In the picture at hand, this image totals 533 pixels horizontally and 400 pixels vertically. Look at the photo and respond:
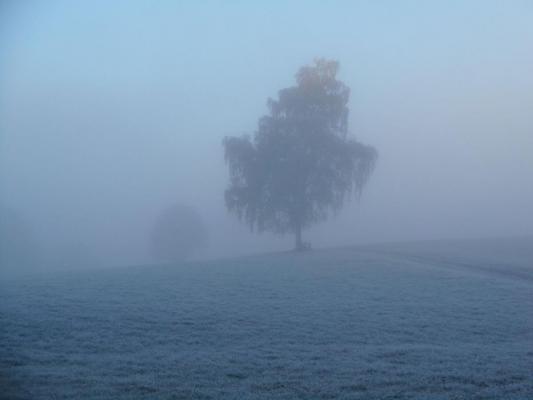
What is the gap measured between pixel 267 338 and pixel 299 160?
2333cm

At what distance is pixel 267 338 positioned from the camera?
13.5m

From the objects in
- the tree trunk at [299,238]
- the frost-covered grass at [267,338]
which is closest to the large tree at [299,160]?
the tree trunk at [299,238]

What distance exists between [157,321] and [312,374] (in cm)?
541

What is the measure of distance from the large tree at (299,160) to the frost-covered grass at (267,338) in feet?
41.9

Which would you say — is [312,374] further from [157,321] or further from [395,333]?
[157,321]

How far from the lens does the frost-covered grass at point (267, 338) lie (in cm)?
992

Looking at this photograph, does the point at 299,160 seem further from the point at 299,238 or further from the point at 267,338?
the point at 267,338

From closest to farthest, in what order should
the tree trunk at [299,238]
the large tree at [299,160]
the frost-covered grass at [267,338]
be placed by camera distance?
1. the frost-covered grass at [267,338]
2. the large tree at [299,160]
3. the tree trunk at [299,238]

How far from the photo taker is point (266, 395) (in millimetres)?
9562

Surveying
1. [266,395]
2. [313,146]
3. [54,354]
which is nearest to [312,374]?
[266,395]

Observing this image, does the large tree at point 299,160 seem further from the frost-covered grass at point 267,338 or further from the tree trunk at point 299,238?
the frost-covered grass at point 267,338

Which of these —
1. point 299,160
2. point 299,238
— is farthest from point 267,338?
point 299,238

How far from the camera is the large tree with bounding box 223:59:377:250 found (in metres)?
36.3

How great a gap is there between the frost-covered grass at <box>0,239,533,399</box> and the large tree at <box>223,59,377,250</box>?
12.8 m
